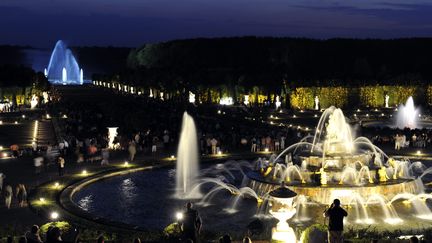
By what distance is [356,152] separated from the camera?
26.9 metres

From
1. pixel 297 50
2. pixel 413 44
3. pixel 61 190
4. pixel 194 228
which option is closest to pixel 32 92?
pixel 297 50

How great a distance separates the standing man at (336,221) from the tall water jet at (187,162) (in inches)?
441

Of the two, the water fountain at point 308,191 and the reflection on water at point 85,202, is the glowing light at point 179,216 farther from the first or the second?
the reflection on water at point 85,202

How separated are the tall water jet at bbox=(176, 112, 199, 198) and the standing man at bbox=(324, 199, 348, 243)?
11.2 m

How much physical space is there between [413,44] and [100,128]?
266 feet

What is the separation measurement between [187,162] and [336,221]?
19587 mm

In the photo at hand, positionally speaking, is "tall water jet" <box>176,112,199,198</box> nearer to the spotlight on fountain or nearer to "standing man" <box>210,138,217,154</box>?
"standing man" <box>210,138,217,154</box>

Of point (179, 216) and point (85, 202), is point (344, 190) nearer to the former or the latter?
point (179, 216)

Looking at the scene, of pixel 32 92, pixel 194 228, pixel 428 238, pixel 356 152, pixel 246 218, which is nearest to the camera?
pixel 194 228

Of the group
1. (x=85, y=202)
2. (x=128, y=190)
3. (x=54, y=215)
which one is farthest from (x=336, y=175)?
(x=54, y=215)

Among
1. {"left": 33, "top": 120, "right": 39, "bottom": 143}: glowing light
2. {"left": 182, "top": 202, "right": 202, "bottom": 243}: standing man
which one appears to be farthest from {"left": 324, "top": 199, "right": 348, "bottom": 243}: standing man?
{"left": 33, "top": 120, "right": 39, "bottom": 143}: glowing light

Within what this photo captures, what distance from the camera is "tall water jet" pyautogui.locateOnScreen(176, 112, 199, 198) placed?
26392mm

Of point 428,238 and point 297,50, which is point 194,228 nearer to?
point 428,238

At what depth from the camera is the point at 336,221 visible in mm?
14055
